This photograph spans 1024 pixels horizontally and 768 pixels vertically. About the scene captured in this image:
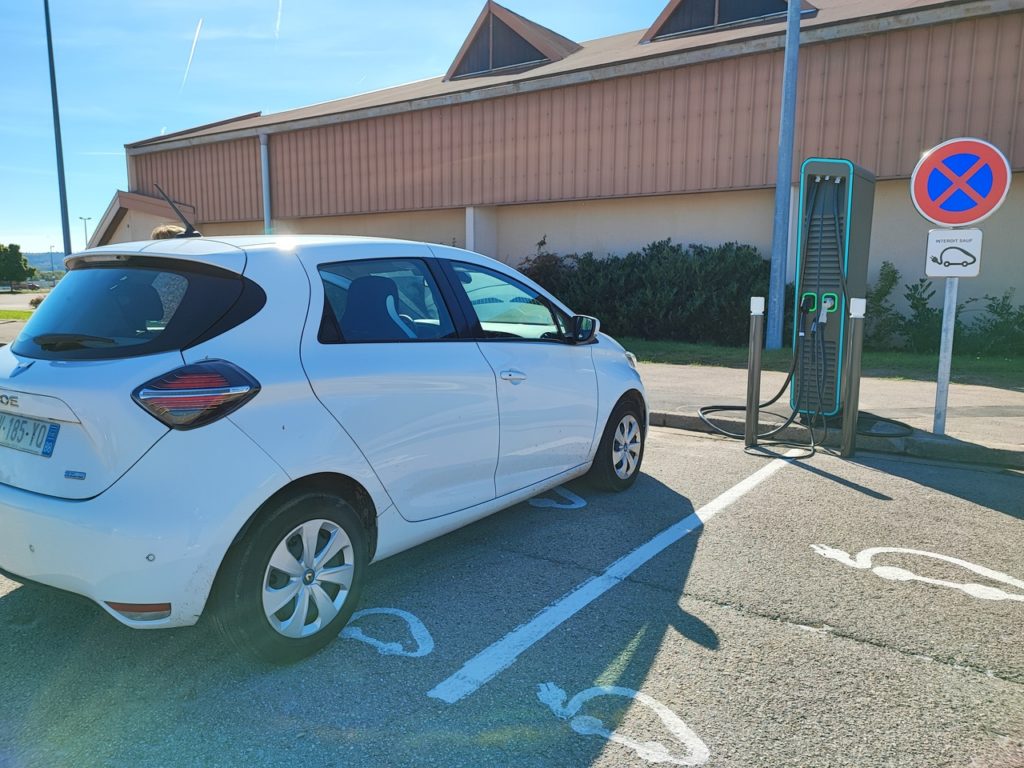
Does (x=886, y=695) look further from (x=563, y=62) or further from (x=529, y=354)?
(x=563, y=62)

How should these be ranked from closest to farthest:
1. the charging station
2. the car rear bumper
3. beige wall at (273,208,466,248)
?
the car rear bumper, the charging station, beige wall at (273,208,466,248)

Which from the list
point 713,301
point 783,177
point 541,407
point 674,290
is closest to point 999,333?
point 783,177

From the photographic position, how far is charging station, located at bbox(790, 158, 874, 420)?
6723mm

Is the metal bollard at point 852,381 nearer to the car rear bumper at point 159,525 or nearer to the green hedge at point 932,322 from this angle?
the car rear bumper at point 159,525

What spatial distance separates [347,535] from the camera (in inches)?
121

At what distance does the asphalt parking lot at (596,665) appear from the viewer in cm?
246

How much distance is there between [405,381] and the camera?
10.9 feet

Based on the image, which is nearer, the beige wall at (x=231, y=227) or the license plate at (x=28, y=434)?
the license plate at (x=28, y=434)

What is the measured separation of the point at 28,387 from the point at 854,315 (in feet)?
18.6

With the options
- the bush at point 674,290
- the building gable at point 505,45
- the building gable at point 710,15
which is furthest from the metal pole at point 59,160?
the building gable at point 710,15

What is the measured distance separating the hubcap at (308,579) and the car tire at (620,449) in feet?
7.54

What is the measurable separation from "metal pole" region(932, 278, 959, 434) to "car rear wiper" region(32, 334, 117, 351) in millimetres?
6415

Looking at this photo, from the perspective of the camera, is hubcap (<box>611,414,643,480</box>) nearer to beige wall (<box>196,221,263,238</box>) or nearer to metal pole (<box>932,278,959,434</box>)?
metal pole (<box>932,278,959,434</box>)

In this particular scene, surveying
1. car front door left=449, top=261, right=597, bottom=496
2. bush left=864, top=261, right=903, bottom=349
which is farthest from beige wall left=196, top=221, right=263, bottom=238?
car front door left=449, top=261, right=597, bottom=496
